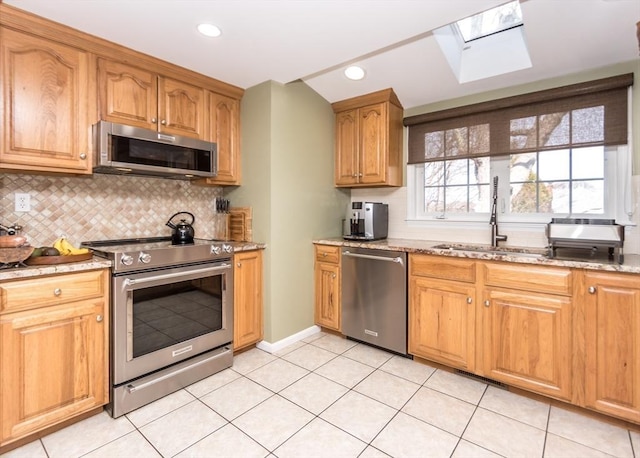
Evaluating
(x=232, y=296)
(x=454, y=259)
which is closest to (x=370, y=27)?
(x=454, y=259)

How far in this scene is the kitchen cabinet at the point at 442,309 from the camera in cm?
230

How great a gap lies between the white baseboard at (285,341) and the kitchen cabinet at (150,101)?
1.82 meters

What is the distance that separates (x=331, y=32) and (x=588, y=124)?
1919 mm

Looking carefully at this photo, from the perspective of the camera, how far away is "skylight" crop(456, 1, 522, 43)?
237 cm

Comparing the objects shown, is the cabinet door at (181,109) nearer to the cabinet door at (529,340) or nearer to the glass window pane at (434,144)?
the glass window pane at (434,144)

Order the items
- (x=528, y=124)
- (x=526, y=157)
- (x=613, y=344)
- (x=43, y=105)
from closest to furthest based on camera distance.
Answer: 1. (x=613, y=344)
2. (x=43, y=105)
3. (x=528, y=124)
4. (x=526, y=157)

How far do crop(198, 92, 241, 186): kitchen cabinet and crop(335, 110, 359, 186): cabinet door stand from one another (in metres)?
1.00

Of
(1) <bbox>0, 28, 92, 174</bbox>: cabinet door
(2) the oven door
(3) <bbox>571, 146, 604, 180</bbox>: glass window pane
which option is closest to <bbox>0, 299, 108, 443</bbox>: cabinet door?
(2) the oven door

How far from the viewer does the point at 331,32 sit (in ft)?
6.80

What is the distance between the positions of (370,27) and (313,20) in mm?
352

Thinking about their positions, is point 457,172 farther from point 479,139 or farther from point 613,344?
point 613,344

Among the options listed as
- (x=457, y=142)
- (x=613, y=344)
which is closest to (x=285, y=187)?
(x=457, y=142)

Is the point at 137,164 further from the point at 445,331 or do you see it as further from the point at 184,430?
the point at 445,331

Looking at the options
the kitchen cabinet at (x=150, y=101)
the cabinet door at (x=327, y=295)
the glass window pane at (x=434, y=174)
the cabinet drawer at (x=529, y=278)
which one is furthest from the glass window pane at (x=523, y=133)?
the kitchen cabinet at (x=150, y=101)
